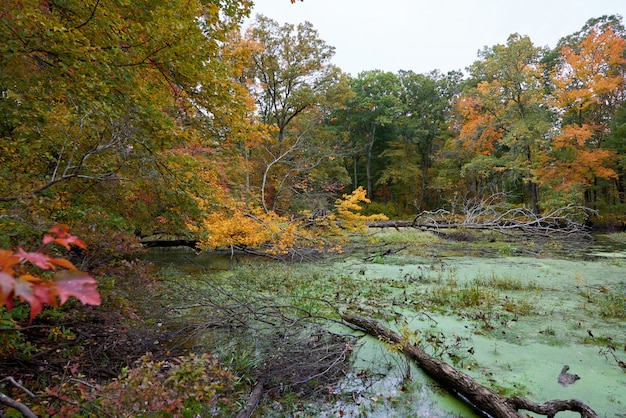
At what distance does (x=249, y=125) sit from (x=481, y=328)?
156 inches

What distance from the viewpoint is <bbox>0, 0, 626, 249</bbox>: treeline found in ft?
10.2

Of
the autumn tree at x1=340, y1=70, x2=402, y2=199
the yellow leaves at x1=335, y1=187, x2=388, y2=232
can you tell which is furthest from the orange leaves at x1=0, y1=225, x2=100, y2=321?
the autumn tree at x1=340, y1=70, x2=402, y2=199

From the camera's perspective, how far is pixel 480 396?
250 centimetres

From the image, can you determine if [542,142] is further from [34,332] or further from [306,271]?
[34,332]

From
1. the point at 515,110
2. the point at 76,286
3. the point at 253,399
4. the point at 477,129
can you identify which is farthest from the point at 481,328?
the point at 477,129

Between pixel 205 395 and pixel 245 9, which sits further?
pixel 245 9

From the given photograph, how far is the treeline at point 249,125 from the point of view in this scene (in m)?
3.12

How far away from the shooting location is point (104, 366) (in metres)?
2.83

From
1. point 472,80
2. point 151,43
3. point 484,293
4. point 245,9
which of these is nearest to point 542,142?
point 472,80

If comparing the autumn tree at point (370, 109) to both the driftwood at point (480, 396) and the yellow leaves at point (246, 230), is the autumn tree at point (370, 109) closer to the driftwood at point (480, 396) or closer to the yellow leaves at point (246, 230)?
the yellow leaves at point (246, 230)

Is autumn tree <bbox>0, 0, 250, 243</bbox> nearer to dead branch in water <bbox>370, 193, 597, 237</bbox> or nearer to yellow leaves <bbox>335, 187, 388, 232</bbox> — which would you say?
yellow leaves <bbox>335, 187, 388, 232</bbox>

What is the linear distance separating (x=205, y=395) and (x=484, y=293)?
5059 mm

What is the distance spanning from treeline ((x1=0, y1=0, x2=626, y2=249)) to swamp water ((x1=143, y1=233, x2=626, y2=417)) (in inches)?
84.1

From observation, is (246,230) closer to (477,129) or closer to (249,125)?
(249,125)
